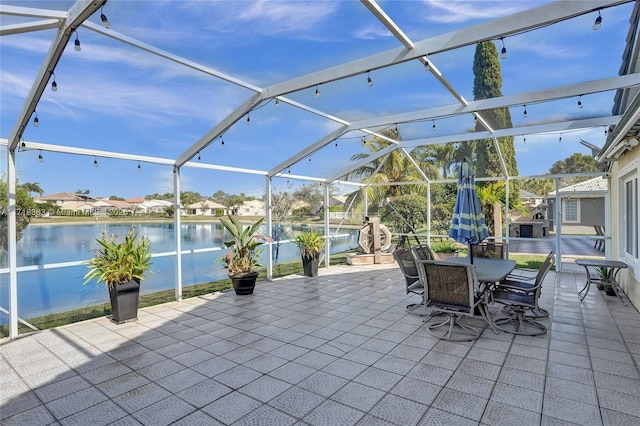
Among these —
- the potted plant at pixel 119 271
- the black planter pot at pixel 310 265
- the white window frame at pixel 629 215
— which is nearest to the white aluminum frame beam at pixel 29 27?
the potted plant at pixel 119 271

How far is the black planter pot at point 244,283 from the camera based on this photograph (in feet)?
20.6

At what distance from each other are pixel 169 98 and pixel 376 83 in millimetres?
3684

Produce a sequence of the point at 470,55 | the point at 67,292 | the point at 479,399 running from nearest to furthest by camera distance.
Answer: the point at 479,399 → the point at 470,55 → the point at 67,292

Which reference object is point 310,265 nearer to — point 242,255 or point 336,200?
point 242,255

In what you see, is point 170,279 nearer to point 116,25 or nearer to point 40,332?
point 40,332

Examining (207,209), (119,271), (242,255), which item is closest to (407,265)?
(242,255)

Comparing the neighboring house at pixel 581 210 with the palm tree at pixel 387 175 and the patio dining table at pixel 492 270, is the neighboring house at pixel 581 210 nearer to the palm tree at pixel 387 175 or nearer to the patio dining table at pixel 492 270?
the palm tree at pixel 387 175

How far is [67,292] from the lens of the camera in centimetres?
599

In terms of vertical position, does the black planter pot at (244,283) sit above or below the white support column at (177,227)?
below

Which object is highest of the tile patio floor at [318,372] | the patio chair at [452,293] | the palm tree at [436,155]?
the palm tree at [436,155]

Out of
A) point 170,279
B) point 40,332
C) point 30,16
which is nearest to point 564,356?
point 30,16

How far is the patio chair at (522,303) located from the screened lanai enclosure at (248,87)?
2614 mm

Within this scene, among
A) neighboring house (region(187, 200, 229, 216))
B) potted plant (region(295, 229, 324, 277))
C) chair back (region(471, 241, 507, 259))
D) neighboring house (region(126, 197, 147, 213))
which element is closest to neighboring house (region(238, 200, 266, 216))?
neighboring house (region(187, 200, 229, 216))

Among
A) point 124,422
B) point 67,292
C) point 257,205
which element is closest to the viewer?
point 124,422
